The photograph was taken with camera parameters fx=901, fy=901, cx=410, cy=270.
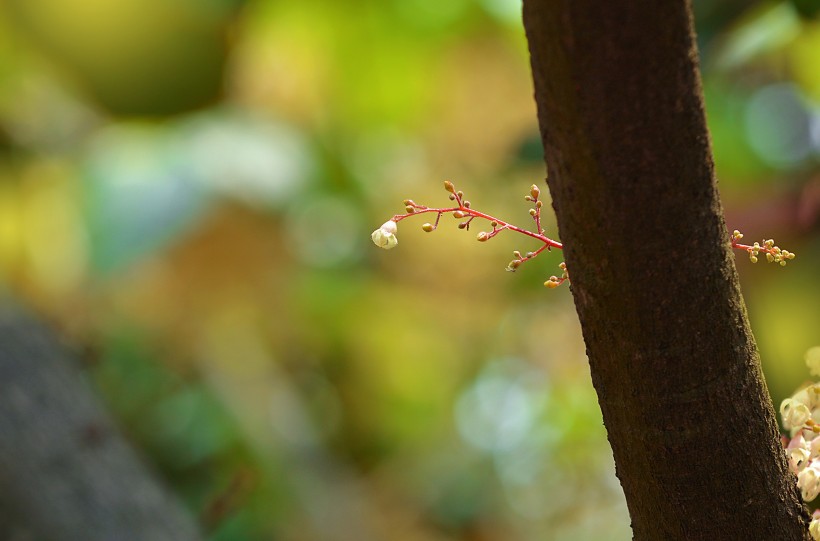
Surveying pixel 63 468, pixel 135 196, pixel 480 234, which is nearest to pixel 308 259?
pixel 135 196

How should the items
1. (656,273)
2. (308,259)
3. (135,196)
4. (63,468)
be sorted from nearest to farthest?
1. (656,273)
2. (63,468)
3. (135,196)
4. (308,259)

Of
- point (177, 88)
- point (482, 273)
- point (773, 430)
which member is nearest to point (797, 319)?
point (773, 430)

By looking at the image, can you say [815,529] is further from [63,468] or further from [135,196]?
[135,196]

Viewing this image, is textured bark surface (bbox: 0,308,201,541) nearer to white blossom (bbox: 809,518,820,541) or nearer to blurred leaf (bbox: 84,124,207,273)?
blurred leaf (bbox: 84,124,207,273)

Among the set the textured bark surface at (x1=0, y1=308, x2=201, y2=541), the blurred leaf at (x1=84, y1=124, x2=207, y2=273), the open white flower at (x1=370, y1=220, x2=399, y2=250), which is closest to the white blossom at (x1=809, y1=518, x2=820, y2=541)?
the open white flower at (x1=370, y1=220, x2=399, y2=250)

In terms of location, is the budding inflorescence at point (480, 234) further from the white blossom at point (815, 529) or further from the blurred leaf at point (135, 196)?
the blurred leaf at point (135, 196)

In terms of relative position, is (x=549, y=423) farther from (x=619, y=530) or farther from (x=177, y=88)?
(x=177, y=88)
